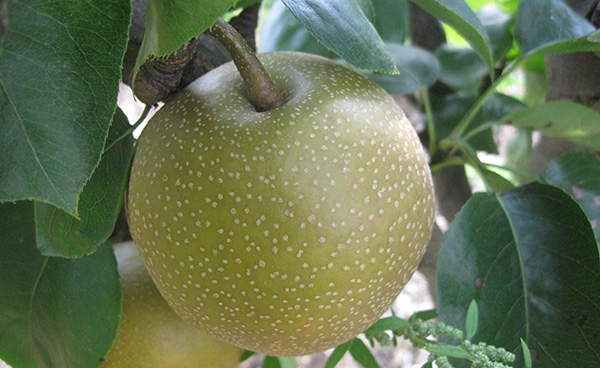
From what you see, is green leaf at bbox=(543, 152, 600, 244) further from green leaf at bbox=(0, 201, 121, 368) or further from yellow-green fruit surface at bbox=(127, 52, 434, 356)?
green leaf at bbox=(0, 201, 121, 368)

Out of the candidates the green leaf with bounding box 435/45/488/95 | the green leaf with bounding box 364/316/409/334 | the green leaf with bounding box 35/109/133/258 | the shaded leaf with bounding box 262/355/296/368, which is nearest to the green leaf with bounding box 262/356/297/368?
the shaded leaf with bounding box 262/355/296/368

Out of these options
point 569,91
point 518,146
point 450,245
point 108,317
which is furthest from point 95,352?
point 518,146

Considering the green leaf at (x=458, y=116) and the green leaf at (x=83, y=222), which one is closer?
the green leaf at (x=83, y=222)

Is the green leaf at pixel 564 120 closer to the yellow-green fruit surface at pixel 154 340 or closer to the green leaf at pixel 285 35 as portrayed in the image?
the green leaf at pixel 285 35

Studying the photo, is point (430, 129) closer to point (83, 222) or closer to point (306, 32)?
point (306, 32)

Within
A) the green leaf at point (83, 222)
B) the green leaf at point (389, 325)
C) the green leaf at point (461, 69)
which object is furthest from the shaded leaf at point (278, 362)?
the green leaf at point (461, 69)

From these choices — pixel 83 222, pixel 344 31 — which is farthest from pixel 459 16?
pixel 83 222
